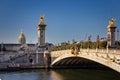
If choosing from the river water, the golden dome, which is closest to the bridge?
the river water

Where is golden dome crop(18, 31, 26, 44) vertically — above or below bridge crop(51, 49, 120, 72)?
above

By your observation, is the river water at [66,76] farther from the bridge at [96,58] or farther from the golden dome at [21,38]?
the golden dome at [21,38]

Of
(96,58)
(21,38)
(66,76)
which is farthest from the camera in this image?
(21,38)

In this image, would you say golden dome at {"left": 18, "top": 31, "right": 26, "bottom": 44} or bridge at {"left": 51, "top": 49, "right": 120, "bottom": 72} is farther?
golden dome at {"left": 18, "top": 31, "right": 26, "bottom": 44}

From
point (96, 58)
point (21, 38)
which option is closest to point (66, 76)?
point (96, 58)

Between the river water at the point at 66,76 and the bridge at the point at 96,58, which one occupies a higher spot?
the bridge at the point at 96,58

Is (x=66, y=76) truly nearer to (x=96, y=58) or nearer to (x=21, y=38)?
(x=96, y=58)

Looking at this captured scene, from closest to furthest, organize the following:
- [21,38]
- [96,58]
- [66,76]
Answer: [96,58], [66,76], [21,38]

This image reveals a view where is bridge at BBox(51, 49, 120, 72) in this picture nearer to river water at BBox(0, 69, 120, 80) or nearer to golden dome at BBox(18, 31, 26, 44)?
river water at BBox(0, 69, 120, 80)

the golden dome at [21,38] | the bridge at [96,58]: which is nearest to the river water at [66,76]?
the bridge at [96,58]

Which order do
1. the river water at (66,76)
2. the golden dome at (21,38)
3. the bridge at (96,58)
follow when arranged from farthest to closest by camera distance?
the golden dome at (21,38)
the river water at (66,76)
the bridge at (96,58)

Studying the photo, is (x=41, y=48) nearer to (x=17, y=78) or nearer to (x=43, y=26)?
(x=43, y=26)

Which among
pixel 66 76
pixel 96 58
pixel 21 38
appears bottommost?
pixel 66 76

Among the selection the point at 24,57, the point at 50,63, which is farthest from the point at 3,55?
the point at 50,63
